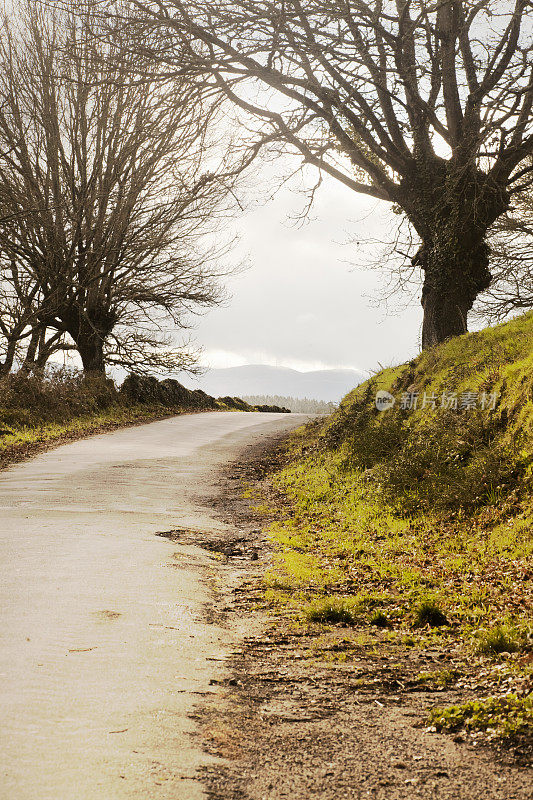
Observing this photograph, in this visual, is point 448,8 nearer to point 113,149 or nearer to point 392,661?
point 113,149

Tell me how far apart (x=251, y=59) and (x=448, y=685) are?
1305 centimetres

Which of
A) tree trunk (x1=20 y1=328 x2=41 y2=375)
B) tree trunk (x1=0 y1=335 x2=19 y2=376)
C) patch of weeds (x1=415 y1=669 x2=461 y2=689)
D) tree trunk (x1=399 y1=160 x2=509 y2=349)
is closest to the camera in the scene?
patch of weeds (x1=415 y1=669 x2=461 y2=689)

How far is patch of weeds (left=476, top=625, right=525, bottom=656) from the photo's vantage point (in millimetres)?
5114

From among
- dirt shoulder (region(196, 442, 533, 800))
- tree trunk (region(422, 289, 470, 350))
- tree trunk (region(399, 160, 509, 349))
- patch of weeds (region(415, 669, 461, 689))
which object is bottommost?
patch of weeds (region(415, 669, 461, 689))

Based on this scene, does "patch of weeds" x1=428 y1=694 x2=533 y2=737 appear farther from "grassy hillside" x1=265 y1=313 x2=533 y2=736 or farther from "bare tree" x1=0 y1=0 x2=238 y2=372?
"bare tree" x1=0 y1=0 x2=238 y2=372

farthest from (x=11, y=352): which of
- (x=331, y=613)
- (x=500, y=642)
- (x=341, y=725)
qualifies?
(x=341, y=725)

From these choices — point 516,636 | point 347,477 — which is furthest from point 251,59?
point 516,636

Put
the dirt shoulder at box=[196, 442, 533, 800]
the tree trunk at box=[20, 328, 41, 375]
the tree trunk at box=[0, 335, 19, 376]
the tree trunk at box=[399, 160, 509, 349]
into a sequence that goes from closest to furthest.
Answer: the dirt shoulder at box=[196, 442, 533, 800], the tree trunk at box=[399, 160, 509, 349], the tree trunk at box=[0, 335, 19, 376], the tree trunk at box=[20, 328, 41, 375]

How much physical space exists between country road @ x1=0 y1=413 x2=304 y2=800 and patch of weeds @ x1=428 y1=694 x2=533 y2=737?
1503mm

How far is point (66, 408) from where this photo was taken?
21094 millimetres

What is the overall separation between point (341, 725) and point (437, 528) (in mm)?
5009

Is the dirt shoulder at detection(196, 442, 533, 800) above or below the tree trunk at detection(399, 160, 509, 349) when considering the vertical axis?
below

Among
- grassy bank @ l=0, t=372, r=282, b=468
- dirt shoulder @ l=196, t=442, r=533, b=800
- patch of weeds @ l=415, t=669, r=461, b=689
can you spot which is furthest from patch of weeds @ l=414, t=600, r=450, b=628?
grassy bank @ l=0, t=372, r=282, b=468

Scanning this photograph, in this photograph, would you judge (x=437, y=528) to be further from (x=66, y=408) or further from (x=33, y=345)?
(x=33, y=345)
